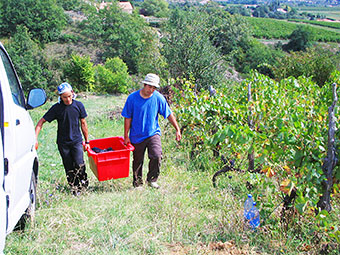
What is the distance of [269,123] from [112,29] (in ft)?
186

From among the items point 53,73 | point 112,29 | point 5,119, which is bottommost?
point 53,73

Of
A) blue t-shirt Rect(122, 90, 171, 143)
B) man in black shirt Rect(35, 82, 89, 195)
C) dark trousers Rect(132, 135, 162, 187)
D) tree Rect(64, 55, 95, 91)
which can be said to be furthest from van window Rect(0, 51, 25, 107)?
tree Rect(64, 55, 95, 91)

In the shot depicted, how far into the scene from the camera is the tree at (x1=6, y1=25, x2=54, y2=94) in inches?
1282

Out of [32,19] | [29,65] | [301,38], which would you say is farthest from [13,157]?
[301,38]

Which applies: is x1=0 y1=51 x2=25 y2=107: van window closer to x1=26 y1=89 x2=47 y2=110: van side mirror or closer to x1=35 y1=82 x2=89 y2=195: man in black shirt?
x1=26 y1=89 x2=47 y2=110: van side mirror

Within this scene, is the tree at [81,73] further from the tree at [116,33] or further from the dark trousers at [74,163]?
the dark trousers at [74,163]

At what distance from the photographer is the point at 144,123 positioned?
4.65 metres

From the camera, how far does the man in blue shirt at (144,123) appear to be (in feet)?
15.1

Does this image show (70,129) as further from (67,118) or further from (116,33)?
(116,33)

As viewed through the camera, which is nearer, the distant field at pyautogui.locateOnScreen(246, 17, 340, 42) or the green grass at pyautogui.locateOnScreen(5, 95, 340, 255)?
the green grass at pyautogui.locateOnScreen(5, 95, 340, 255)

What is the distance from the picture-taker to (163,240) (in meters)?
3.32

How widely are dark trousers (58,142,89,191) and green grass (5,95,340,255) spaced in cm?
18

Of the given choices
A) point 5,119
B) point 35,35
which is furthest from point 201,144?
point 35,35

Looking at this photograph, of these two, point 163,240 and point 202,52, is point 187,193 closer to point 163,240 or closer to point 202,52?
point 163,240
